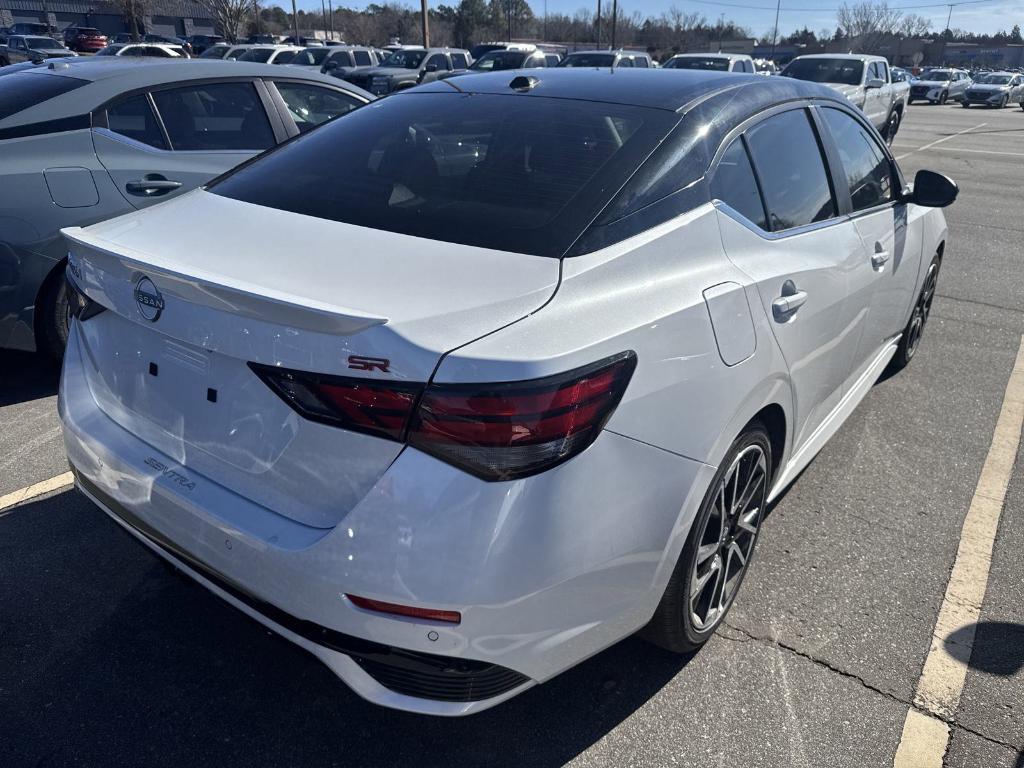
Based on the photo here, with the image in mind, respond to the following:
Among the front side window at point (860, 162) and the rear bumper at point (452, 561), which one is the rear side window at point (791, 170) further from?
the rear bumper at point (452, 561)

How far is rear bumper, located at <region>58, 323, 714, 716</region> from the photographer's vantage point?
5.51 ft

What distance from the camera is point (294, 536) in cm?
183

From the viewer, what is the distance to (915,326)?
4887mm

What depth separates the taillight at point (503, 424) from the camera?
1.65m

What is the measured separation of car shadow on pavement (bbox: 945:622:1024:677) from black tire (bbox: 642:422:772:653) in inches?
27.5

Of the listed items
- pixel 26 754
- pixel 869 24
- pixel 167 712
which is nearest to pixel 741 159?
pixel 167 712

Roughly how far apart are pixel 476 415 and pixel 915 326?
410 centimetres

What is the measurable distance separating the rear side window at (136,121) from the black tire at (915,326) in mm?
4380

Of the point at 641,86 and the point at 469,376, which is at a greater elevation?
the point at 641,86

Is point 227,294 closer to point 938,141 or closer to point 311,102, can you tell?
point 311,102

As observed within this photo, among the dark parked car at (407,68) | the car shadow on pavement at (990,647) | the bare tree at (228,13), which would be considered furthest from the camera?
the bare tree at (228,13)

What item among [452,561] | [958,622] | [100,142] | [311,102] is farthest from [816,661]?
[311,102]

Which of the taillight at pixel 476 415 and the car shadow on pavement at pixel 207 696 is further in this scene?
the car shadow on pavement at pixel 207 696

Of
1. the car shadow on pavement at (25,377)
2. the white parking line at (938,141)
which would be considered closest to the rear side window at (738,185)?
the car shadow on pavement at (25,377)
